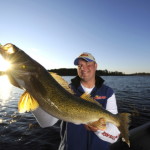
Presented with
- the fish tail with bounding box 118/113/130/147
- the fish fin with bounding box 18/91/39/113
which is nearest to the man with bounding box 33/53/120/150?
the fish tail with bounding box 118/113/130/147

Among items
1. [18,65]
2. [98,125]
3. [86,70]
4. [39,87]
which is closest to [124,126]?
[98,125]

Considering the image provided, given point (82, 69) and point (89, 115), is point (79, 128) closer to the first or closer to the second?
point (89, 115)

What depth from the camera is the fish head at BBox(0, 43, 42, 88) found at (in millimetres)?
2809

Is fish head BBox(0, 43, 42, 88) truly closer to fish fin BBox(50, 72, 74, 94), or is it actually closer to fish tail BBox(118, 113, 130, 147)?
fish fin BBox(50, 72, 74, 94)

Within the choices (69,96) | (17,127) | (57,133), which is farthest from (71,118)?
(17,127)

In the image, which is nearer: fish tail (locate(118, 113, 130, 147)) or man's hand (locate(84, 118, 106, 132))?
man's hand (locate(84, 118, 106, 132))

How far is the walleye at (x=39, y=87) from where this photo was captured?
→ 9.34ft

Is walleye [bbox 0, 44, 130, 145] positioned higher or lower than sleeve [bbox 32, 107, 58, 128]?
higher

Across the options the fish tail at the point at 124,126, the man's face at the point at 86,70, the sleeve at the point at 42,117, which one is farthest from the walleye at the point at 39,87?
the man's face at the point at 86,70

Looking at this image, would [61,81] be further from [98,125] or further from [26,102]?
[98,125]

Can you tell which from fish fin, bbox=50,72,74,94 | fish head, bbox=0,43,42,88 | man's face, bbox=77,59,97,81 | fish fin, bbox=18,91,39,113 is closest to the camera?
fish head, bbox=0,43,42,88

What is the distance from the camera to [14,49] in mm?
2846

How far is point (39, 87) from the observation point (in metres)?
2.91

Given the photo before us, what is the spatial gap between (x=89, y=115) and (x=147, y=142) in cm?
495
